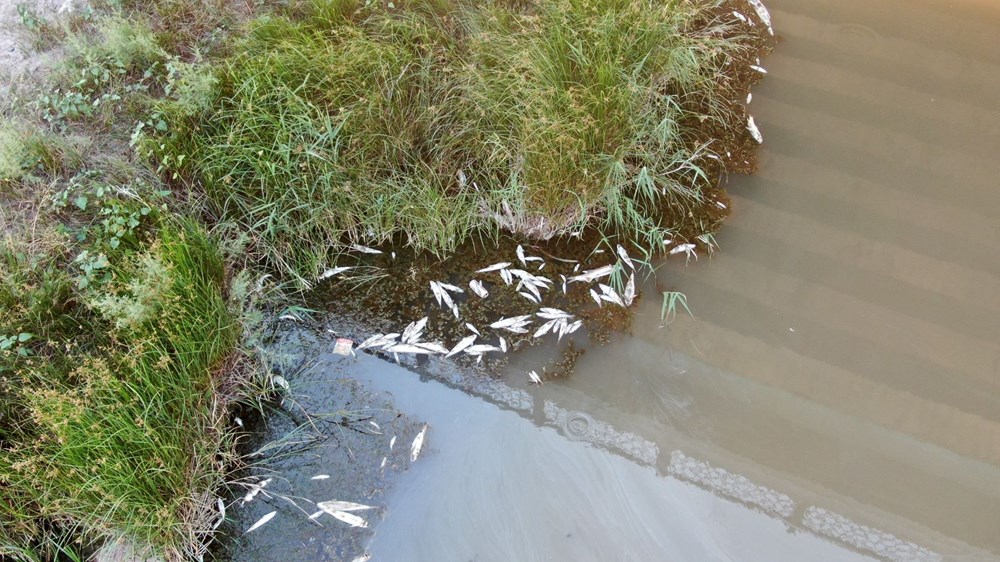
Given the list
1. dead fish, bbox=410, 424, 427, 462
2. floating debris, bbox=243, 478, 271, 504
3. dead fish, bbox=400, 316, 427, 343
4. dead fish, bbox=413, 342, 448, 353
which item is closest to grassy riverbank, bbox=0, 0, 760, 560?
floating debris, bbox=243, 478, 271, 504

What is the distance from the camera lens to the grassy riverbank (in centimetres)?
284

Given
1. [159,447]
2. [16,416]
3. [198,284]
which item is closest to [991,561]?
[159,447]

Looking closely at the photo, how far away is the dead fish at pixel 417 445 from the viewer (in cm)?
283

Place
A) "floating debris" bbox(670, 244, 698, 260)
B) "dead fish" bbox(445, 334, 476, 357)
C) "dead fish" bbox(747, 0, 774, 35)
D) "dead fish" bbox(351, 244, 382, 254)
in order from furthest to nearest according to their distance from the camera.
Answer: "dead fish" bbox(747, 0, 774, 35), "dead fish" bbox(351, 244, 382, 254), "floating debris" bbox(670, 244, 698, 260), "dead fish" bbox(445, 334, 476, 357)

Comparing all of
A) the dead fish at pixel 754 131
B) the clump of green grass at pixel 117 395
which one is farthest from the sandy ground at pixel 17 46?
the dead fish at pixel 754 131

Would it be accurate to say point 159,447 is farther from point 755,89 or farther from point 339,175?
point 755,89

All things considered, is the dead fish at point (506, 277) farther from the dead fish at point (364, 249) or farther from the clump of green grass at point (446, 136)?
the dead fish at point (364, 249)

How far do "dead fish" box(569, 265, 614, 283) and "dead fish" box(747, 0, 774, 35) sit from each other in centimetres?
208

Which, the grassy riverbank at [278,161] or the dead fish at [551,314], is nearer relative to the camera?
the grassy riverbank at [278,161]

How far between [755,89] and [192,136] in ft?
10.1

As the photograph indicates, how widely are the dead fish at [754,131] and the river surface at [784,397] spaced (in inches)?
2.0

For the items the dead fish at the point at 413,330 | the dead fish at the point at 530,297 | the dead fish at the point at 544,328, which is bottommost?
the dead fish at the point at 413,330

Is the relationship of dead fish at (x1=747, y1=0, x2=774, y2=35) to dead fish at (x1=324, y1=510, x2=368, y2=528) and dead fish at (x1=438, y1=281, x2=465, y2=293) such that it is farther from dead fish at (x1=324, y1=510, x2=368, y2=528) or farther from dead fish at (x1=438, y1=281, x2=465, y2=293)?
dead fish at (x1=324, y1=510, x2=368, y2=528)

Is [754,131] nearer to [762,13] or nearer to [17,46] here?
[762,13]
